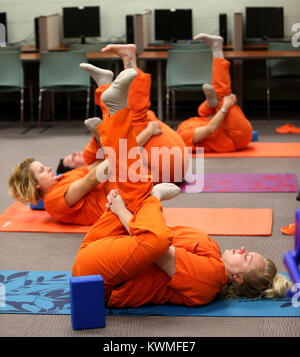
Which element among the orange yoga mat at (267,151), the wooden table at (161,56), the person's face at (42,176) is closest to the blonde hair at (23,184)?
the person's face at (42,176)

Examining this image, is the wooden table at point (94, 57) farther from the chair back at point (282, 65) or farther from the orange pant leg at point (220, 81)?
the orange pant leg at point (220, 81)

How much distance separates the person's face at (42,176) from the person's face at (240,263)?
4.30 feet

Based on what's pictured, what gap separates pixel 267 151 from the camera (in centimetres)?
550

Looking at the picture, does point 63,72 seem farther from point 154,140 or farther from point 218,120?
point 154,140

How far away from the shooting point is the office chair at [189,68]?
6.62m

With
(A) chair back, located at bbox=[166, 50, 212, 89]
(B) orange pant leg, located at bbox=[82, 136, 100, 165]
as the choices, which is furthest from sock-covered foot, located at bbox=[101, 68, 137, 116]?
(A) chair back, located at bbox=[166, 50, 212, 89]

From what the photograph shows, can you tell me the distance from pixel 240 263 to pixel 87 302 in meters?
0.64

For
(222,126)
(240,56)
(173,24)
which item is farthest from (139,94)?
(173,24)

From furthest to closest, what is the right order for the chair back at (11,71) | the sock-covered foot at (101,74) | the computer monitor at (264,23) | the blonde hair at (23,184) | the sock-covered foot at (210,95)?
the computer monitor at (264,23) → the chair back at (11,71) → the sock-covered foot at (210,95) → the sock-covered foot at (101,74) → the blonde hair at (23,184)

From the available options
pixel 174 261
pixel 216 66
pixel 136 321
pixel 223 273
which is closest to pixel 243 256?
pixel 223 273

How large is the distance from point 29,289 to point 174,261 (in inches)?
28.8

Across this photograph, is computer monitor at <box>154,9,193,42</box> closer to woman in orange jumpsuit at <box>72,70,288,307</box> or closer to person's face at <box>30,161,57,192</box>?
person's face at <box>30,161,57,192</box>

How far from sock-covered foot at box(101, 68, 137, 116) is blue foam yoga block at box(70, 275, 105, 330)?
722mm

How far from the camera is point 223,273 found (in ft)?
8.46
